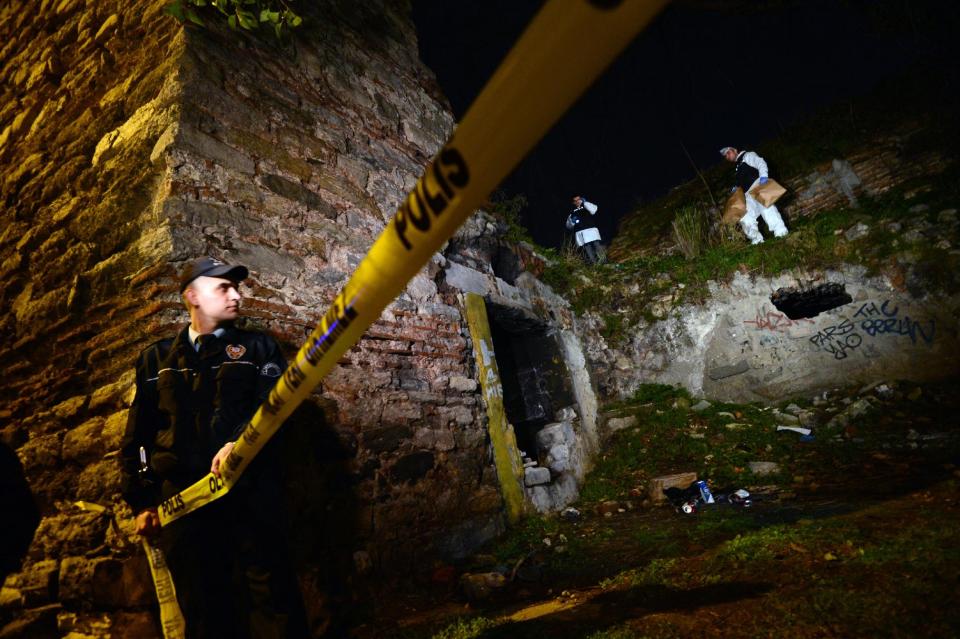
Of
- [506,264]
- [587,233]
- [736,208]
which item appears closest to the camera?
[506,264]

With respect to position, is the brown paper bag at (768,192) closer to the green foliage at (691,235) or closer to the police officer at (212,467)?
the green foliage at (691,235)

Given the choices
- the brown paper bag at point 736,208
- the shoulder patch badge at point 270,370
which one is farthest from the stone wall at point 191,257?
the brown paper bag at point 736,208

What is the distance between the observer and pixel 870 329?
15.4ft

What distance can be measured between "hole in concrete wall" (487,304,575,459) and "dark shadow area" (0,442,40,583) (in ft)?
12.9

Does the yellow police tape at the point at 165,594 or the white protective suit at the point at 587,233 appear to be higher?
the white protective suit at the point at 587,233

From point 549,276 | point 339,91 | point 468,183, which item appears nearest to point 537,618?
point 468,183

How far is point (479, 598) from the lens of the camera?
240 centimetres

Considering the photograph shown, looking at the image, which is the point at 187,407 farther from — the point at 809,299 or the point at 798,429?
the point at 809,299

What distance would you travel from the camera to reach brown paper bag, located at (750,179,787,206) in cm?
651

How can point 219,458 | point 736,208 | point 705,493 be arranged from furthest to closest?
point 736,208, point 705,493, point 219,458

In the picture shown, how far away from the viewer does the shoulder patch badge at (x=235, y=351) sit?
1.78 m

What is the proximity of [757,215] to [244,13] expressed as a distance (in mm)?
7077

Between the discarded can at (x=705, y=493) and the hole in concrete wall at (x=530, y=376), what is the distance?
1637 mm

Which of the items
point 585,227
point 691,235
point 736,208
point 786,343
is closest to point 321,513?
point 786,343
